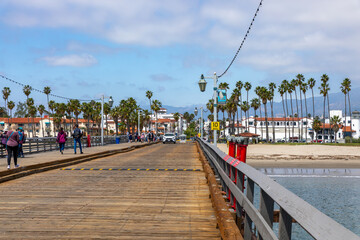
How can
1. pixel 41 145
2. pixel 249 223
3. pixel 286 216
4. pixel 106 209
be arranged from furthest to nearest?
pixel 41 145, pixel 106 209, pixel 249 223, pixel 286 216

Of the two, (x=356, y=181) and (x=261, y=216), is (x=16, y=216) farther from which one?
(x=356, y=181)

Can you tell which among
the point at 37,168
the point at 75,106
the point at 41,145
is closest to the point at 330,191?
the point at 37,168

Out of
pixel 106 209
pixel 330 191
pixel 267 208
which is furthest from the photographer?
pixel 330 191

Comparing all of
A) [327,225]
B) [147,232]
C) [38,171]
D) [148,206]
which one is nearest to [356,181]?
[38,171]

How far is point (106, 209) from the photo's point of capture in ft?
26.9

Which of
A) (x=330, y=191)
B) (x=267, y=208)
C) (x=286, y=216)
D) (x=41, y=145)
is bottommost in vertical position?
(x=330, y=191)

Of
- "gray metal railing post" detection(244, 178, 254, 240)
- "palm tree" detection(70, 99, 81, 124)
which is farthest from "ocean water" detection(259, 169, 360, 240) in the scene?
"palm tree" detection(70, 99, 81, 124)

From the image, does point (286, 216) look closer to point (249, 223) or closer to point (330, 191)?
point (249, 223)

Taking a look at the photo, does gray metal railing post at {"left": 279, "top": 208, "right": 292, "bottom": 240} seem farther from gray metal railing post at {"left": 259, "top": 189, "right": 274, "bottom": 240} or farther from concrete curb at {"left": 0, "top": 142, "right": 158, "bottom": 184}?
concrete curb at {"left": 0, "top": 142, "right": 158, "bottom": 184}

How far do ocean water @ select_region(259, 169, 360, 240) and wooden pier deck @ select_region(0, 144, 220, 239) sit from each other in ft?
18.7

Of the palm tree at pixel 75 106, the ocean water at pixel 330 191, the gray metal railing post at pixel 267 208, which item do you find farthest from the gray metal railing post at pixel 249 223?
the palm tree at pixel 75 106

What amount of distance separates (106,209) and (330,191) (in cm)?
1957

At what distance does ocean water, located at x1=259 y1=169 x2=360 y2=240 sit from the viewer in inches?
668

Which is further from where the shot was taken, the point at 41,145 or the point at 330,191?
the point at 41,145
